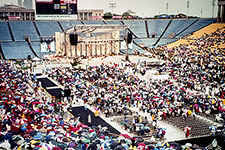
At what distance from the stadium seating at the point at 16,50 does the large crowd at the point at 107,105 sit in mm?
14536

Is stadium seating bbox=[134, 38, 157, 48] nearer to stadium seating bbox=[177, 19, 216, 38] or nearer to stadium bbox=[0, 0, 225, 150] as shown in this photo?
stadium bbox=[0, 0, 225, 150]

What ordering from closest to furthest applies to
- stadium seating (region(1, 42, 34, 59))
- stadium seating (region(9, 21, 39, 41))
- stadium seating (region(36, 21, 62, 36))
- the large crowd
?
the large crowd, stadium seating (region(1, 42, 34, 59)), stadium seating (region(9, 21, 39, 41)), stadium seating (region(36, 21, 62, 36))

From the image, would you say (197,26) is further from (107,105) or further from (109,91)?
(107,105)

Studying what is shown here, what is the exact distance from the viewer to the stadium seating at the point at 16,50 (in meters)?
46.4

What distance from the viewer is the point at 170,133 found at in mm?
16688

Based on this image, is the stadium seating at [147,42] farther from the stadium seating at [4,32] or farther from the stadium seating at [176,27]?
the stadium seating at [4,32]

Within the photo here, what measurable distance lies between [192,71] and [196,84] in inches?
197

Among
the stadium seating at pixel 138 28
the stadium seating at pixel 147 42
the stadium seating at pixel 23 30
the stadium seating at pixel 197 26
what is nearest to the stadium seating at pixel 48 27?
the stadium seating at pixel 23 30

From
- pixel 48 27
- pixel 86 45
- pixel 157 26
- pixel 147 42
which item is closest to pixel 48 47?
pixel 86 45

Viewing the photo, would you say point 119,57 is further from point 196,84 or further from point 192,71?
point 196,84

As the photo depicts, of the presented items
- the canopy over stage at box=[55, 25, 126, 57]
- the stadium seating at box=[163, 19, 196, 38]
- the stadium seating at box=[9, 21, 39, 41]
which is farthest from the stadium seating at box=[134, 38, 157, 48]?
the stadium seating at box=[9, 21, 39, 41]

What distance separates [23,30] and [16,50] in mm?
10025

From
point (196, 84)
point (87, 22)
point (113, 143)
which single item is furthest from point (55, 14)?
point (113, 143)

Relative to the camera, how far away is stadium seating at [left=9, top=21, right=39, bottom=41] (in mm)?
54519
